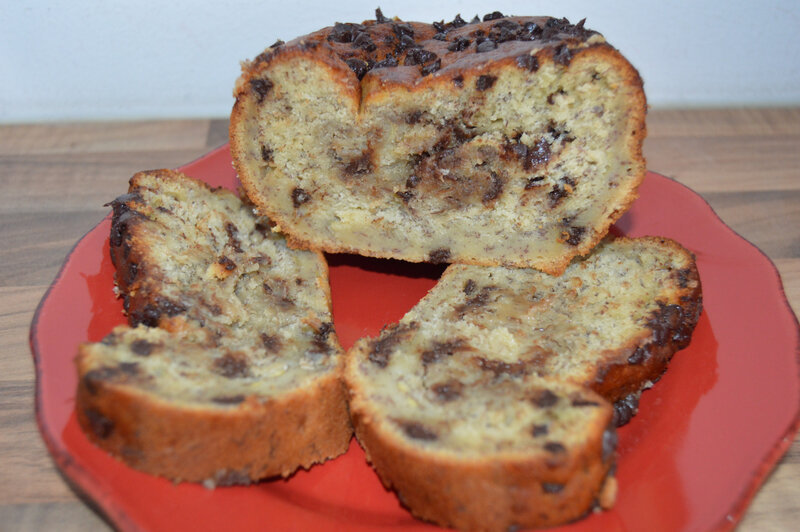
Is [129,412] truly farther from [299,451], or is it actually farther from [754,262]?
[754,262]

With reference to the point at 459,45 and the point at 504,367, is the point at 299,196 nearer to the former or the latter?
the point at 459,45

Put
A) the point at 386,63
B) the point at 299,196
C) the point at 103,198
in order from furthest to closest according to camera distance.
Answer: the point at 103,198
the point at 299,196
the point at 386,63

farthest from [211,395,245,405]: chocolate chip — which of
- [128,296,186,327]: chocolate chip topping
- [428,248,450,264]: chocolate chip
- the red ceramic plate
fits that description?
[428,248,450,264]: chocolate chip

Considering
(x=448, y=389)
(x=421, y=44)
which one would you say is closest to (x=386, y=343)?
(x=448, y=389)

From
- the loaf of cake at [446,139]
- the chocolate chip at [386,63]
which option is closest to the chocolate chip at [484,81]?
the loaf of cake at [446,139]

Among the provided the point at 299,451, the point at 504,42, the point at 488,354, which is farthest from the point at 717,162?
the point at 299,451

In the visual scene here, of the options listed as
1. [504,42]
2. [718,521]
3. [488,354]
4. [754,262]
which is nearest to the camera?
[718,521]

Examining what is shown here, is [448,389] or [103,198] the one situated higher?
[448,389]

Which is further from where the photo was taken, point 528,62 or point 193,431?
point 528,62
